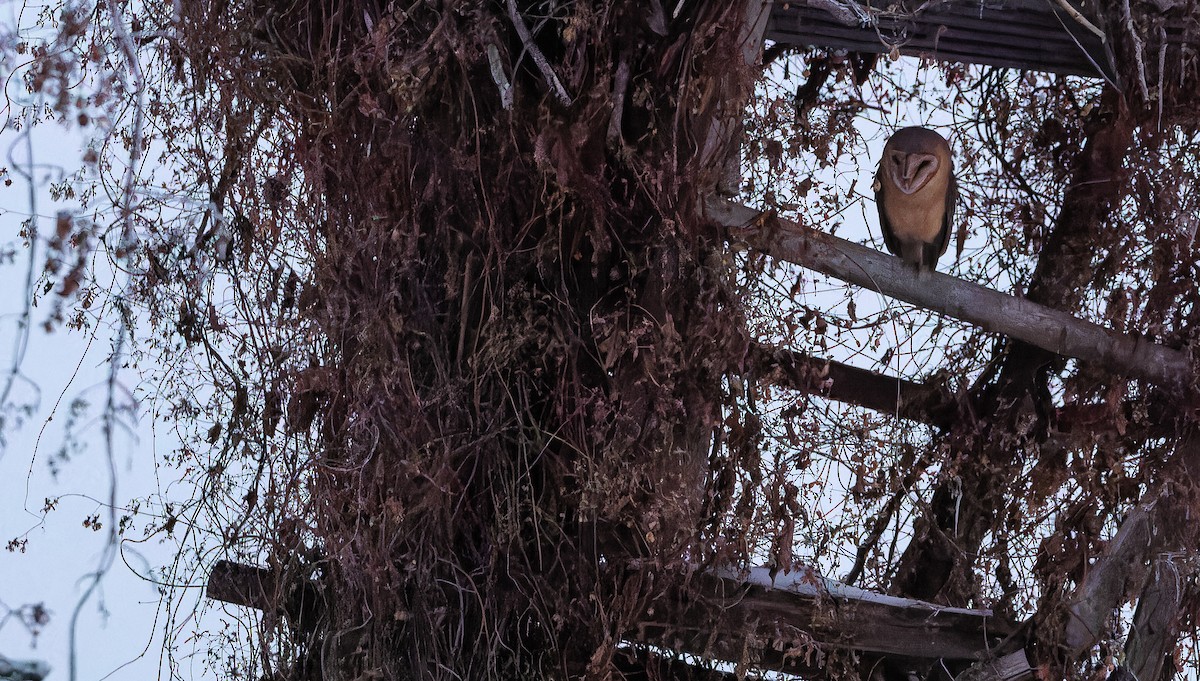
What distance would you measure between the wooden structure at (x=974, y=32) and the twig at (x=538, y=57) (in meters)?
0.71

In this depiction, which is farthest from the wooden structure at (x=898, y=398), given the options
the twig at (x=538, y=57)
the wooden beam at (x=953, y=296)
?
the twig at (x=538, y=57)

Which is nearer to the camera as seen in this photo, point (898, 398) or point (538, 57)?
point (538, 57)

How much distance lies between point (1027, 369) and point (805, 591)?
1153 mm

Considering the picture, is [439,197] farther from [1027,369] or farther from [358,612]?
[1027,369]

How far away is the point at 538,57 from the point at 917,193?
119cm

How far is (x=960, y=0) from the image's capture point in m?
3.58

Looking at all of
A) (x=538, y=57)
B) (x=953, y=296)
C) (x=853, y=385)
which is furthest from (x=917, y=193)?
(x=538, y=57)

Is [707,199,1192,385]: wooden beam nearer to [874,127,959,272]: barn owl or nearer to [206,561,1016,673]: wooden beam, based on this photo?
[874,127,959,272]: barn owl

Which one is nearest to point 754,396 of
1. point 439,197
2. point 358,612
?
point 439,197

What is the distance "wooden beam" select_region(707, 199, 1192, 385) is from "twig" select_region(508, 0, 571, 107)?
1.55 ft

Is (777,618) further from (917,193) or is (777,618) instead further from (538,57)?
(538,57)

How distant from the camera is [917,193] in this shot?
370 cm

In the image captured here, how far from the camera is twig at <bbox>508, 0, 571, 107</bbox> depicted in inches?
129

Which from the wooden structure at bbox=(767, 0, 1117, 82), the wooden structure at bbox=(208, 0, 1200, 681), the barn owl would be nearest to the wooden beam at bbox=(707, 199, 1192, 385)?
the wooden structure at bbox=(208, 0, 1200, 681)
